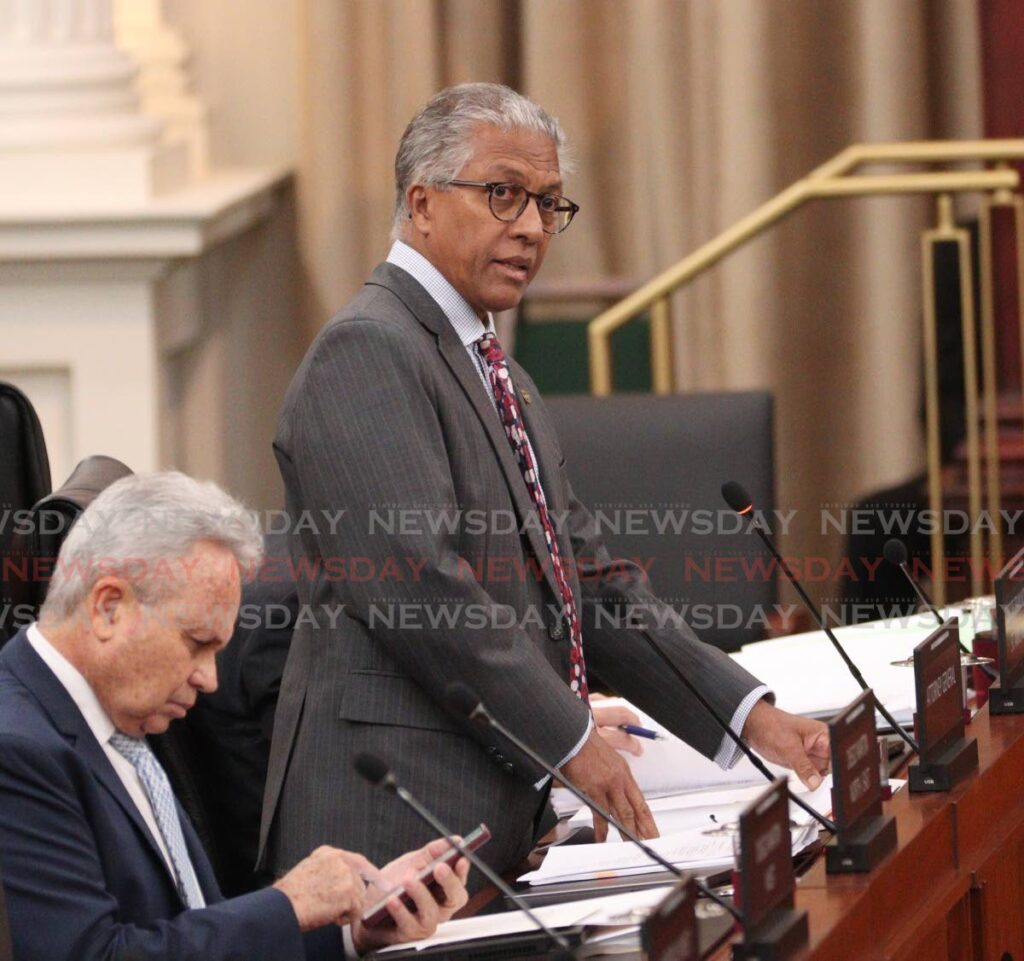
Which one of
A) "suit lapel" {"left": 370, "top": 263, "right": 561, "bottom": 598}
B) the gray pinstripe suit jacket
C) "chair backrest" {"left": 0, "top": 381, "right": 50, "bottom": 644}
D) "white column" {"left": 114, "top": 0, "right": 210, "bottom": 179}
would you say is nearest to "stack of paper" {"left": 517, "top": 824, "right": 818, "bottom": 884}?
the gray pinstripe suit jacket

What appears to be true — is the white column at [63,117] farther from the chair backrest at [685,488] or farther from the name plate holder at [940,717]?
the name plate holder at [940,717]

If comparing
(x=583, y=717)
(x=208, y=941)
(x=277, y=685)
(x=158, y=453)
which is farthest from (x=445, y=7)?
(x=208, y=941)

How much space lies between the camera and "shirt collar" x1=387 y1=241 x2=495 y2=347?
2.39 metres

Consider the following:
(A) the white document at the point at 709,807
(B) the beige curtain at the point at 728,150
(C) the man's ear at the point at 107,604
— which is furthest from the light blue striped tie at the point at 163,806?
(B) the beige curtain at the point at 728,150

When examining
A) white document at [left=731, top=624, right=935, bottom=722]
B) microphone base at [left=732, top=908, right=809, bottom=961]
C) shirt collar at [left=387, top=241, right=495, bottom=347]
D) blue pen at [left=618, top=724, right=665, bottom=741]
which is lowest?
blue pen at [left=618, top=724, right=665, bottom=741]

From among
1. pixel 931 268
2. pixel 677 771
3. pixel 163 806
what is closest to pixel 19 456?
pixel 163 806

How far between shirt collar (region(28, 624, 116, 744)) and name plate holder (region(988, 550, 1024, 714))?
1.06 metres

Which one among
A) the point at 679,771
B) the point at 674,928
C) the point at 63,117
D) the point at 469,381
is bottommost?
the point at 679,771

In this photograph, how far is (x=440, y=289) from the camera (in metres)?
2.39

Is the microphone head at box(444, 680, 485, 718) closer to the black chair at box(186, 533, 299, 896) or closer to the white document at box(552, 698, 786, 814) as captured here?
the white document at box(552, 698, 786, 814)

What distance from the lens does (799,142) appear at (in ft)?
16.6

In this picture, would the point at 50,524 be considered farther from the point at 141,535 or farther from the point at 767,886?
the point at 767,886

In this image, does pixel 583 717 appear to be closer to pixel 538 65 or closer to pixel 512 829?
pixel 512 829

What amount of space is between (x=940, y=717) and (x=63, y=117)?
2.97 m
